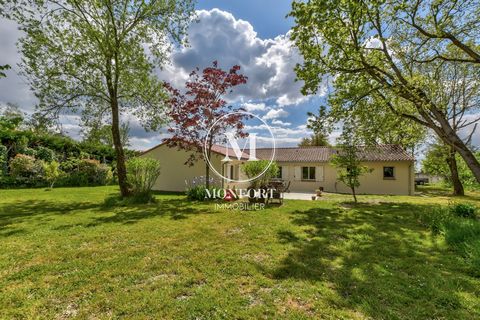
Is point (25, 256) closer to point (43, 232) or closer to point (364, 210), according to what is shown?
point (43, 232)

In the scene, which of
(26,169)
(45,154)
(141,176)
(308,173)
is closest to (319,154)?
(308,173)

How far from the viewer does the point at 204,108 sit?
12.2 meters

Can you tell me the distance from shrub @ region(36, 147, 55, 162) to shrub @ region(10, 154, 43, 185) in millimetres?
894

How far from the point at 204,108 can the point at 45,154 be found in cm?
1285

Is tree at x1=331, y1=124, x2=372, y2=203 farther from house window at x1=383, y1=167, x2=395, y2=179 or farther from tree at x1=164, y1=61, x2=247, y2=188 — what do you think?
house window at x1=383, y1=167, x2=395, y2=179

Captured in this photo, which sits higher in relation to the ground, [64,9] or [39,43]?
[64,9]

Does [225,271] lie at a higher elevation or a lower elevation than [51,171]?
lower

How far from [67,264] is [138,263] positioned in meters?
1.22

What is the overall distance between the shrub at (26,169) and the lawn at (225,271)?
9.54 metres

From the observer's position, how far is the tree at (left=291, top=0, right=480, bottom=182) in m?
7.52

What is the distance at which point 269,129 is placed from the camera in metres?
12.2

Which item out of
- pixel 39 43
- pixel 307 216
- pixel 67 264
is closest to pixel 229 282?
pixel 67 264

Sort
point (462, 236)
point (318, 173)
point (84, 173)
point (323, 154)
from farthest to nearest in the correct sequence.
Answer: point (323, 154) < point (318, 173) < point (84, 173) < point (462, 236)

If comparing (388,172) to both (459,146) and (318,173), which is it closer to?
(318,173)
